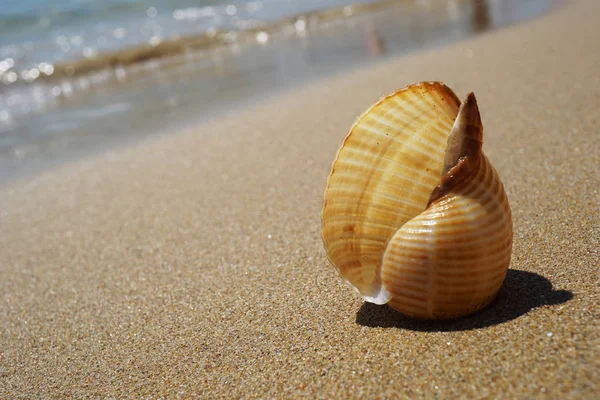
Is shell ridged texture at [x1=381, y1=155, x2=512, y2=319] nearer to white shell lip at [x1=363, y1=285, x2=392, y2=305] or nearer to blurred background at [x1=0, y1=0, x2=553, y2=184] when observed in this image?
white shell lip at [x1=363, y1=285, x2=392, y2=305]

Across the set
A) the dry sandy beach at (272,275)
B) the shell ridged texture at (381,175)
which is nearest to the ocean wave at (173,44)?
the dry sandy beach at (272,275)

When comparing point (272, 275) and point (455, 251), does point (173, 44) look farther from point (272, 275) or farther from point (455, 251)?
point (455, 251)

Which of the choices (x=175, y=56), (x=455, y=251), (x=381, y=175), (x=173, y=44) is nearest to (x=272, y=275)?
(x=381, y=175)

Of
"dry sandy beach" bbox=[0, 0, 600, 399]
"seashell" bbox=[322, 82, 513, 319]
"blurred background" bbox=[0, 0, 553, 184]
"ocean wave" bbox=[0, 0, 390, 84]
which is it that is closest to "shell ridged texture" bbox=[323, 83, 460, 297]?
"seashell" bbox=[322, 82, 513, 319]

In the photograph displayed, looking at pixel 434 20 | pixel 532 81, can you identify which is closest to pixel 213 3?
pixel 434 20

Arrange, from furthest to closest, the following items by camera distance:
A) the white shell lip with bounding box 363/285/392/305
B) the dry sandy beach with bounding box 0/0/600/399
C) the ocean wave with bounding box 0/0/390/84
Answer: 1. the ocean wave with bounding box 0/0/390/84
2. the white shell lip with bounding box 363/285/392/305
3. the dry sandy beach with bounding box 0/0/600/399

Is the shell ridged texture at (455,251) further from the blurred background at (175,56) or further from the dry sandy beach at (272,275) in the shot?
the blurred background at (175,56)

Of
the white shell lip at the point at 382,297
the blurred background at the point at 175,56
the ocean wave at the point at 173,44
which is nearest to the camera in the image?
the white shell lip at the point at 382,297
